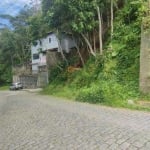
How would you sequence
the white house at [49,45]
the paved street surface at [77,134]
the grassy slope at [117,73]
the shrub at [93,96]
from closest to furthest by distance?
1. the paved street surface at [77,134]
2. the grassy slope at [117,73]
3. the shrub at [93,96]
4. the white house at [49,45]

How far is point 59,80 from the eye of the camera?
35.7 m

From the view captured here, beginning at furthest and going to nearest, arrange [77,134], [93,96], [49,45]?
[49,45], [93,96], [77,134]

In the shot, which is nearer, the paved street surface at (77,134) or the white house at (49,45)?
the paved street surface at (77,134)

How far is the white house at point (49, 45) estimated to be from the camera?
132 feet

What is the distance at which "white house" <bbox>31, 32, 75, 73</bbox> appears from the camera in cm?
4023

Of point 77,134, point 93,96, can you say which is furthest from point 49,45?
point 77,134

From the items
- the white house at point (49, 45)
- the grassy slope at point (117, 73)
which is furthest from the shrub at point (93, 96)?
the white house at point (49, 45)

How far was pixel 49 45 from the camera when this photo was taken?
170 feet

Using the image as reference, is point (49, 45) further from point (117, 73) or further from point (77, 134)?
point (77, 134)

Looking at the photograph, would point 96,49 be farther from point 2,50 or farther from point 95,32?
point 2,50

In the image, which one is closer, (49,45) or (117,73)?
(117,73)

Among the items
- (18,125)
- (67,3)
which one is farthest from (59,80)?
(18,125)

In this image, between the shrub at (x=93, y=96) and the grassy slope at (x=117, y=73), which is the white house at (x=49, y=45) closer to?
the grassy slope at (x=117, y=73)

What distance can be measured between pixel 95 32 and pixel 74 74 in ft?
16.9
